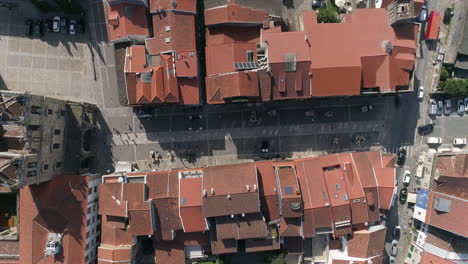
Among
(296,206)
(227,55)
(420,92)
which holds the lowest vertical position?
(296,206)

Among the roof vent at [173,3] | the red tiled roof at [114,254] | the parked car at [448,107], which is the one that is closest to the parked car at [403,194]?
the parked car at [448,107]

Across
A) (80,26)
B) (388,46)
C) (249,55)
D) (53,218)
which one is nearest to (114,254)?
(53,218)

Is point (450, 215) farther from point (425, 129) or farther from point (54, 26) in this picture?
point (54, 26)

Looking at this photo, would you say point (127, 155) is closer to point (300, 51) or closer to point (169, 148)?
point (169, 148)

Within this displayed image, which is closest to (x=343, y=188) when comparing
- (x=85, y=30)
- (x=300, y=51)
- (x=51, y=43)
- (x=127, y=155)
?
(x=300, y=51)

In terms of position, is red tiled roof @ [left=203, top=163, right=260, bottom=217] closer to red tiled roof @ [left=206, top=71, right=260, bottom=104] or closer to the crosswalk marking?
red tiled roof @ [left=206, top=71, right=260, bottom=104]
